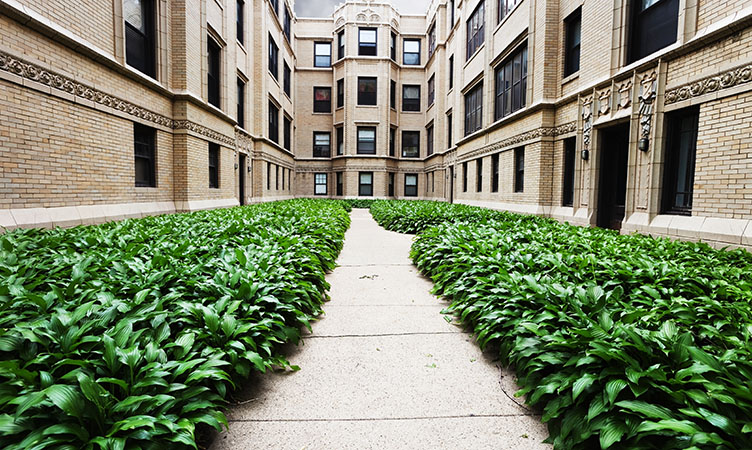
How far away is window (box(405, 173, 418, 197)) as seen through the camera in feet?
118

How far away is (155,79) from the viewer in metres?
12.3

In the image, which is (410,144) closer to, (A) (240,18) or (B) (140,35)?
(A) (240,18)

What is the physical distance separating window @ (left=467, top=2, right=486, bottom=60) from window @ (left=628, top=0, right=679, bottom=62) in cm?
1040

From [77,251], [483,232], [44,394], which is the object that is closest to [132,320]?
[44,394]

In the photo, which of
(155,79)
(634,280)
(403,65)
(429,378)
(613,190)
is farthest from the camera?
(403,65)

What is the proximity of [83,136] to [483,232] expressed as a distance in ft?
30.7

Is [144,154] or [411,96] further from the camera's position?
[411,96]

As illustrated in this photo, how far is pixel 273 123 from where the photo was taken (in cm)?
2755

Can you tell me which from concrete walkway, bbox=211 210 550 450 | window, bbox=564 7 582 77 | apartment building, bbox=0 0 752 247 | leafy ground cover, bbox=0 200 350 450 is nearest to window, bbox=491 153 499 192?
apartment building, bbox=0 0 752 247

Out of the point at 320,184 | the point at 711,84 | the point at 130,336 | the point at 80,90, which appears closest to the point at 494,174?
the point at 711,84

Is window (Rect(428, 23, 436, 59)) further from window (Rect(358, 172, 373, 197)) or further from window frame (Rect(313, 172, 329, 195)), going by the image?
window frame (Rect(313, 172, 329, 195))

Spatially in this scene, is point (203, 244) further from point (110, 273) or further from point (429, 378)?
point (429, 378)

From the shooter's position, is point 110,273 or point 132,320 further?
point 110,273

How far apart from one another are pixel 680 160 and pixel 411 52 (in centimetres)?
3139
